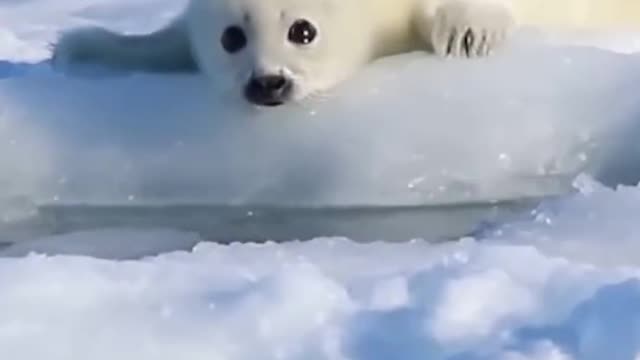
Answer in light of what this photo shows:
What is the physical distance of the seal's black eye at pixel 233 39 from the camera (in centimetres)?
283

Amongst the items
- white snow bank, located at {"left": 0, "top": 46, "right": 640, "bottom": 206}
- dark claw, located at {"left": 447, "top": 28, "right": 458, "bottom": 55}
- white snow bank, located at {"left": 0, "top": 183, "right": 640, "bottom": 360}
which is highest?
white snow bank, located at {"left": 0, "top": 183, "right": 640, "bottom": 360}

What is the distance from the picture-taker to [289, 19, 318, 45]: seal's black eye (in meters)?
2.79

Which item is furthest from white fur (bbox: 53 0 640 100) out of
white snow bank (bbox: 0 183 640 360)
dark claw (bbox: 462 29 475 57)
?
white snow bank (bbox: 0 183 640 360)

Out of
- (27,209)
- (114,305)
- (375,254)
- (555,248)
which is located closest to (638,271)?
(555,248)

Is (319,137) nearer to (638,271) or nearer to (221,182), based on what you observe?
(221,182)

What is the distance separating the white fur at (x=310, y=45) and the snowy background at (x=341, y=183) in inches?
2.3

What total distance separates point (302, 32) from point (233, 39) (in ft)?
0.45

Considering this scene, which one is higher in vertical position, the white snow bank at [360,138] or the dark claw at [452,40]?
the dark claw at [452,40]

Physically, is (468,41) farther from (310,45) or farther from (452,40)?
(310,45)

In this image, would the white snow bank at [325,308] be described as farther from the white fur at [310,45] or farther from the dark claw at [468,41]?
the dark claw at [468,41]

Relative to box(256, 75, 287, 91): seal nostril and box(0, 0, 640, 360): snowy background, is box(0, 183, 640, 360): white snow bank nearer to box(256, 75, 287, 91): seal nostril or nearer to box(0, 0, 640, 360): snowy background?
box(0, 0, 640, 360): snowy background

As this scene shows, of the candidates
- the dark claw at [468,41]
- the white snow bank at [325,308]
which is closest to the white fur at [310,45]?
the dark claw at [468,41]

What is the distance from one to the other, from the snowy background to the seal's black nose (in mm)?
39

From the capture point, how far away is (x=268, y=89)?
2717mm
